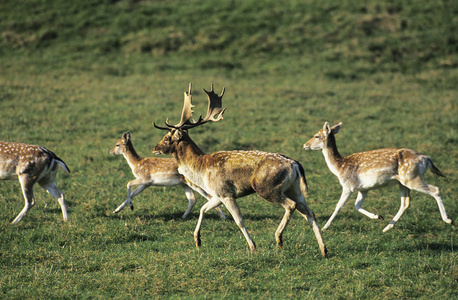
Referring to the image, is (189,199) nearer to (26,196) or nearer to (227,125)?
(26,196)

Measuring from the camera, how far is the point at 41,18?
2650 cm

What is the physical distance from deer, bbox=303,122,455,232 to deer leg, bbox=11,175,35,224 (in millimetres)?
4691

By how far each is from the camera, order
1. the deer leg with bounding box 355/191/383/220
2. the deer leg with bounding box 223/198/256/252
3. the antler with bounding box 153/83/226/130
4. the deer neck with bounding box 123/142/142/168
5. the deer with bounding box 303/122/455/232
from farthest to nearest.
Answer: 1. the deer neck with bounding box 123/142/142/168
2. the deer leg with bounding box 355/191/383/220
3. the deer with bounding box 303/122/455/232
4. the antler with bounding box 153/83/226/130
5. the deer leg with bounding box 223/198/256/252

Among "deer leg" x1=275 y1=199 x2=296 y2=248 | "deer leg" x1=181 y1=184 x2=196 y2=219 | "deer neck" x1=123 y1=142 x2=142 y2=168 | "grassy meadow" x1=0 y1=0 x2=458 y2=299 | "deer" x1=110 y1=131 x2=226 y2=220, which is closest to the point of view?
"grassy meadow" x1=0 y1=0 x2=458 y2=299

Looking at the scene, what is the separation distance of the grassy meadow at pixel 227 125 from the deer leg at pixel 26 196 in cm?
16

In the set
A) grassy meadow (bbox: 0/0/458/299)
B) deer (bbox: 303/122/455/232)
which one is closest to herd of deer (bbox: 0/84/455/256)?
deer (bbox: 303/122/455/232)

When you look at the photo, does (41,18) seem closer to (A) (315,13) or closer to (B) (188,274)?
(A) (315,13)

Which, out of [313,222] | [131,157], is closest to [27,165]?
[131,157]

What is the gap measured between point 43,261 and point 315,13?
73.8ft

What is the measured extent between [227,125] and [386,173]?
719 cm

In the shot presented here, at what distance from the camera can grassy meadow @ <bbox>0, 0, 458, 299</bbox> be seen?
22.0ft

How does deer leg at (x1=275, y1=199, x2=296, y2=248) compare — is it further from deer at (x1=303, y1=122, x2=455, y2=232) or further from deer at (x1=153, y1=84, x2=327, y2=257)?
deer at (x1=303, y1=122, x2=455, y2=232)

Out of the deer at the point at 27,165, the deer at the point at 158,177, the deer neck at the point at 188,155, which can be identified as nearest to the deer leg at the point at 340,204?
the deer at the point at 158,177

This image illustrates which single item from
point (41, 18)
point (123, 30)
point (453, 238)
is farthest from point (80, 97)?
point (453, 238)
